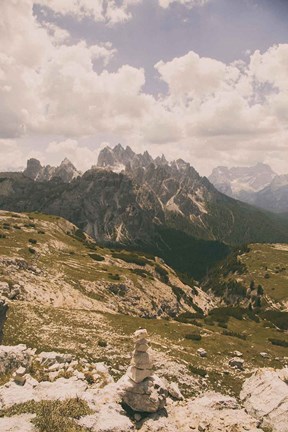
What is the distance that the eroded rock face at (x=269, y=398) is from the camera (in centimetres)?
2283

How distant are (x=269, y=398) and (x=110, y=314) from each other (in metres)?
36.7

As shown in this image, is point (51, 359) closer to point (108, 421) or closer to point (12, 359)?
point (12, 359)

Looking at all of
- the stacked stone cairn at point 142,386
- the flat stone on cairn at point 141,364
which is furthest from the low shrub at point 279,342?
the flat stone on cairn at point 141,364

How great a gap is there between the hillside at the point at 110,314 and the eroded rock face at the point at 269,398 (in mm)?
8494

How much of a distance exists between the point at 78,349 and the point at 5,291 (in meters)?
22.0

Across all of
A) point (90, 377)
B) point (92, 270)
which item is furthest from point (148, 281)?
point (90, 377)

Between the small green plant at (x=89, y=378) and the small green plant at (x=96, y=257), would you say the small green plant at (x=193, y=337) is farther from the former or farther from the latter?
the small green plant at (x=96, y=257)

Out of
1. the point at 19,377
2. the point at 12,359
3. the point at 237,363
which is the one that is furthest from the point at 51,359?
the point at 237,363

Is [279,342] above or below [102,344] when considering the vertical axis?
below

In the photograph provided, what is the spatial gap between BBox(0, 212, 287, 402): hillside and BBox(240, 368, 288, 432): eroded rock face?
849 centimetres

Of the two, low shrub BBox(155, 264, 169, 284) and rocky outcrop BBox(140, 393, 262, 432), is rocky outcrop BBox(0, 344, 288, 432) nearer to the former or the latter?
rocky outcrop BBox(140, 393, 262, 432)

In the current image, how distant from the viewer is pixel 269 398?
24469mm

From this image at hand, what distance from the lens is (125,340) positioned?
43875mm

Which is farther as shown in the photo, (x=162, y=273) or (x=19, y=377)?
(x=162, y=273)
